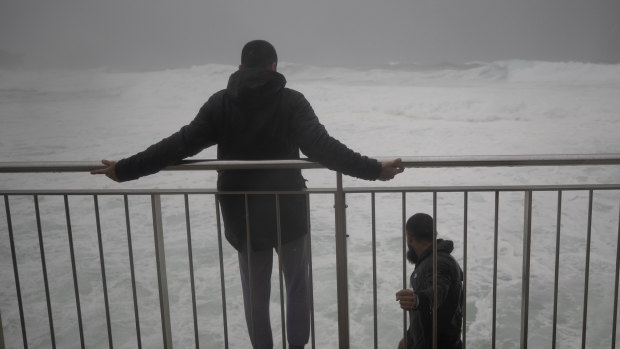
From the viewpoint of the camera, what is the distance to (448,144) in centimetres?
1831

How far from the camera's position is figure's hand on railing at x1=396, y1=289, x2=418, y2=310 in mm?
2156

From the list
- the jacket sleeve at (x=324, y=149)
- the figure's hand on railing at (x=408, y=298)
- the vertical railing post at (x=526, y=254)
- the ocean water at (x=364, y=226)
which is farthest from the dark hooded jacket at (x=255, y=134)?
the ocean water at (x=364, y=226)

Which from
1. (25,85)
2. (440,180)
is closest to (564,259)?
(440,180)

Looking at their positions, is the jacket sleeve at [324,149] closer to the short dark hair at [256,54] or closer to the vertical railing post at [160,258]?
the short dark hair at [256,54]

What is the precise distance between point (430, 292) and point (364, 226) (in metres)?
7.47

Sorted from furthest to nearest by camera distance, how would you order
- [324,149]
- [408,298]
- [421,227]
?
[421,227], [408,298], [324,149]

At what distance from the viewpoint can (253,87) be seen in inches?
75.3

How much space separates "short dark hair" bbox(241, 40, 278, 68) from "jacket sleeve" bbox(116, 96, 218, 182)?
8.4 inches

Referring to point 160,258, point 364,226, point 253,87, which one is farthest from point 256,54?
point 364,226

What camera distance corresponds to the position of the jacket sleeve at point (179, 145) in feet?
6.41

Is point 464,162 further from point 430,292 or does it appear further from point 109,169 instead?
point 109,169

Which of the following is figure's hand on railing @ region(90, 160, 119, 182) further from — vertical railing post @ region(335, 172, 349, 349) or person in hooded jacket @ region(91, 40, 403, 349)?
vertical railing post @ region(335, 172, 349, 349)

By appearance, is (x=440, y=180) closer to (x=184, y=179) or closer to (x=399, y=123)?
(x=184, y=179)

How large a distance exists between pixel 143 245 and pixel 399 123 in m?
16.8
